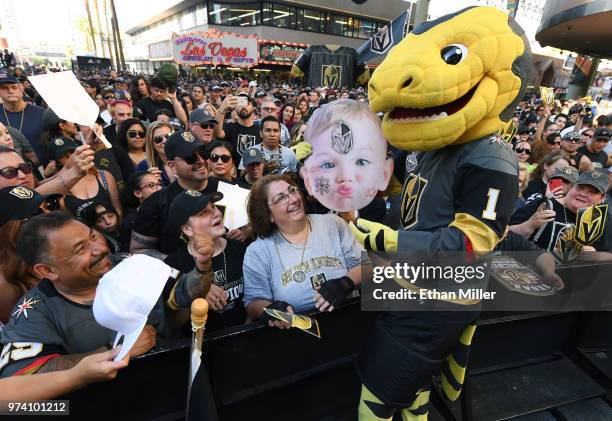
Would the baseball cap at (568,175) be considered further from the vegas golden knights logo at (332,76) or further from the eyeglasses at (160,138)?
the vegas golden knights logo at (332,76)

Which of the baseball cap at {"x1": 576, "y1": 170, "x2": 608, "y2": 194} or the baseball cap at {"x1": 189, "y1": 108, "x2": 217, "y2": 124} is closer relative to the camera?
the baseball cap at {"x1": 576, "y1": 170, "x2": 608, "y2": 194}

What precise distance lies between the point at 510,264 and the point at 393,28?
2.02 m

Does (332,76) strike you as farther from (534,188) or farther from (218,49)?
(218,49)

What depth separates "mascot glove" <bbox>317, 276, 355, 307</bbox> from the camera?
170 centimetres

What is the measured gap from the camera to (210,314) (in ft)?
6.55

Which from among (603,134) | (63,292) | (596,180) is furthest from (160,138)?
(603,134)

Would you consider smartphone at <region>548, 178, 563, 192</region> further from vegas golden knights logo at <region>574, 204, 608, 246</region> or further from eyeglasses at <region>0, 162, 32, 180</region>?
eyeglasses at <region>0, 162, 32, 180</region>

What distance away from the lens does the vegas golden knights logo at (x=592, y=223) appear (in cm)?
238

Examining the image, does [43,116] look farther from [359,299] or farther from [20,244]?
[359,299]

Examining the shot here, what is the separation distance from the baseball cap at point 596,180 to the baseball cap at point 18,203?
3723mm

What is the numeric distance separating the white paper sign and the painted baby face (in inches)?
29.3

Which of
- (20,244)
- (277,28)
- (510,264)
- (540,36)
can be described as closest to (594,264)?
(510,264)

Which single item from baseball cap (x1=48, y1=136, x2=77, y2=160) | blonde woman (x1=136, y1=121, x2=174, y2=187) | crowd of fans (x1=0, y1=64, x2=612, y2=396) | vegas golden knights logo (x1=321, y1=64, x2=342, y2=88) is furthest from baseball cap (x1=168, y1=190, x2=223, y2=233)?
vegas golden knights logo (x1=321, y1=64, x2=342, y2=88)

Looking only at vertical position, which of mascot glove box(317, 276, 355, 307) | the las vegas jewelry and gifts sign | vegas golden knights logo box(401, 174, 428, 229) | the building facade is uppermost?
the building facade
